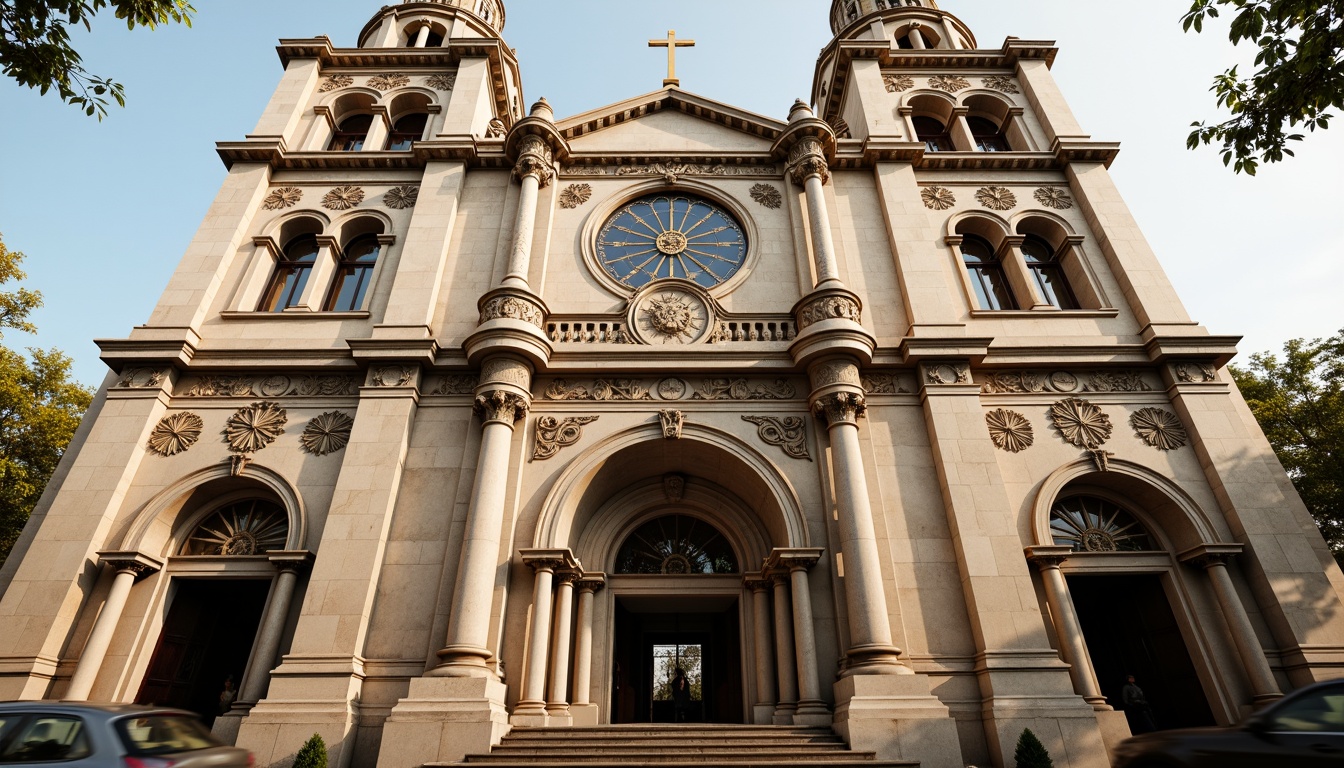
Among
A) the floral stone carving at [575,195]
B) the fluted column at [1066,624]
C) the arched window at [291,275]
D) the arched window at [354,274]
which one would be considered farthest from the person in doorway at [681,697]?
the arched window at [291,275]

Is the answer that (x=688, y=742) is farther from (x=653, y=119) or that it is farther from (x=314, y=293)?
(x=653, y=119)

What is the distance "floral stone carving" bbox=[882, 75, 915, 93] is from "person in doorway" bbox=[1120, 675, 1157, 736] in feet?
58.4

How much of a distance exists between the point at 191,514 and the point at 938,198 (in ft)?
63.5

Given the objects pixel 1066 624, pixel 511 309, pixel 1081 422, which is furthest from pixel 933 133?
pixel 1066 624

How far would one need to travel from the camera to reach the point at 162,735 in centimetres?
575

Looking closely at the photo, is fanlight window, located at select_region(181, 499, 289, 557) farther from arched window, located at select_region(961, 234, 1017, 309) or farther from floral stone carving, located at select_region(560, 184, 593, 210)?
arched window, located at select_region(961, 234, 1017, 309)

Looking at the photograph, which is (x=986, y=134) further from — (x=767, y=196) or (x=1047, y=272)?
(x=767, y=196)

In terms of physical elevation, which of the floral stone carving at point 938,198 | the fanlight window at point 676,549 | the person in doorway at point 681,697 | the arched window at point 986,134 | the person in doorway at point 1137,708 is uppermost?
the arched window at point 986,134

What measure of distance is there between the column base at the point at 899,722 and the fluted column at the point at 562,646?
491 centimetres

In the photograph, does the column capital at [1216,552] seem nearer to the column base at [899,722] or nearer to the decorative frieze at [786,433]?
the column base at [899,722]

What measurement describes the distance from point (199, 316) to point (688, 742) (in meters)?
14.1

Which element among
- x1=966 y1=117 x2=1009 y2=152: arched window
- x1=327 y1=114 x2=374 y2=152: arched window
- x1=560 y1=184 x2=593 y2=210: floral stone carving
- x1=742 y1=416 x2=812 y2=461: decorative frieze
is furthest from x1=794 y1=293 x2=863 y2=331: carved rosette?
x1=327 y1=114 x2=374 y2=152: arched window

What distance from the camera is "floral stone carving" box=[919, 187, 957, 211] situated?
17828mm

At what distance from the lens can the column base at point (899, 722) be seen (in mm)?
9938
